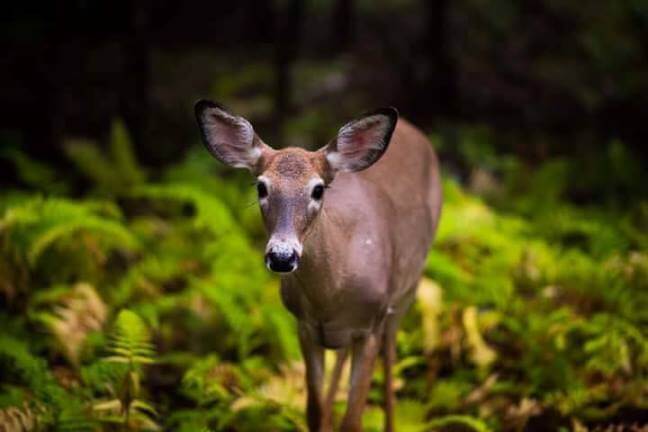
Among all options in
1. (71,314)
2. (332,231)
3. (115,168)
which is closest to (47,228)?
(71,314)

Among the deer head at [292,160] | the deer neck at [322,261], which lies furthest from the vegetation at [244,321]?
the deer head at [292,160]

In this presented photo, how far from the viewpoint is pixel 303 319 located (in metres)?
4.70

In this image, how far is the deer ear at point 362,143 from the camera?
4309 millimetres

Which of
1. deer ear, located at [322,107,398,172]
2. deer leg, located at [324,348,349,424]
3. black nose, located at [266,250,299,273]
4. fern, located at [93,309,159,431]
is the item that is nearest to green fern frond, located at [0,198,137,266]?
fern, located at [93,309,159,431]

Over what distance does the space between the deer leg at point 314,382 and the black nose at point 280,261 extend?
4.17 ft

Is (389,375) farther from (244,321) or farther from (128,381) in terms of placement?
(128,381)

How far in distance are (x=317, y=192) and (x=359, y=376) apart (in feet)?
4.63

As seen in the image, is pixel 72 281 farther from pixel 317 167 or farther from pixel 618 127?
pixel 618 127

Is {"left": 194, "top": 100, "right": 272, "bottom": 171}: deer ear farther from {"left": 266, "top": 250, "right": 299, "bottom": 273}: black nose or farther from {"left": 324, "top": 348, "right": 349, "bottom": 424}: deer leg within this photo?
{"left": 324, "top": 348, "right": 349, "bottom": 424}: deer leg

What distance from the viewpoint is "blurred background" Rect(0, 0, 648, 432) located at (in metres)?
6.09

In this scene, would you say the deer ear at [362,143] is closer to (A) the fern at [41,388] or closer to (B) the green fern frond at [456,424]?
(B) the green fern frond at [456,424]

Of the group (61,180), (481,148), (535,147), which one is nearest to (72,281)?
(61,180)

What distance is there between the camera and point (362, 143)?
14.3 ft

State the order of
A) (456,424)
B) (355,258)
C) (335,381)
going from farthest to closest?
1. (456,424)
2. (335,381)
3. (355,258)
